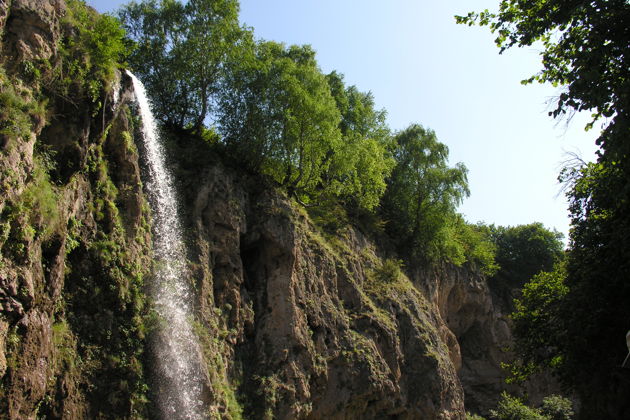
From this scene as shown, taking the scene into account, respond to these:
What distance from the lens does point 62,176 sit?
39.4ft

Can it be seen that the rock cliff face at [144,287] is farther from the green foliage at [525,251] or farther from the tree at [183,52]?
the green foliage at [525,251]

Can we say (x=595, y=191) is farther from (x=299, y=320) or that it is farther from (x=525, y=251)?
(x=525, y=251)

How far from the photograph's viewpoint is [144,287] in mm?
14281

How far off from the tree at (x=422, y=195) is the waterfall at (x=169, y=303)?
1854 centimetres

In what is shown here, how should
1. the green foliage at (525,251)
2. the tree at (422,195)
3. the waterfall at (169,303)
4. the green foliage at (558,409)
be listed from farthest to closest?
1. the green foliage at (525,251)
2. the tree at (422,195)
3. the green foliage at (558,409)
4. the waterfall at (169,303)

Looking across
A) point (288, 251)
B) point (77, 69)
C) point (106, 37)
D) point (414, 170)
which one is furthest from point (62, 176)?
point (414, 170)

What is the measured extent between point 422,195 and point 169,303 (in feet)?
76.7

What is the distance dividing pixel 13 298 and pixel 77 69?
19.8ft

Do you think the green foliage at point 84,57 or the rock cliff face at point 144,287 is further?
the green foliage at point 84,57

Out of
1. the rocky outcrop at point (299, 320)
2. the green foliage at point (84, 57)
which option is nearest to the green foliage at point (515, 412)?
the rocky outcrop at point (299, 320)

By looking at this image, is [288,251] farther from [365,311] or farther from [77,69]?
[77,69]

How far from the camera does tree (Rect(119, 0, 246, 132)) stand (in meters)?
21.0

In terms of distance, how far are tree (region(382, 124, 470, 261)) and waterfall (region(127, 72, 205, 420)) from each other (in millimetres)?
18541

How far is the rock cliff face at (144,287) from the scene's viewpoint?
1031 cm
